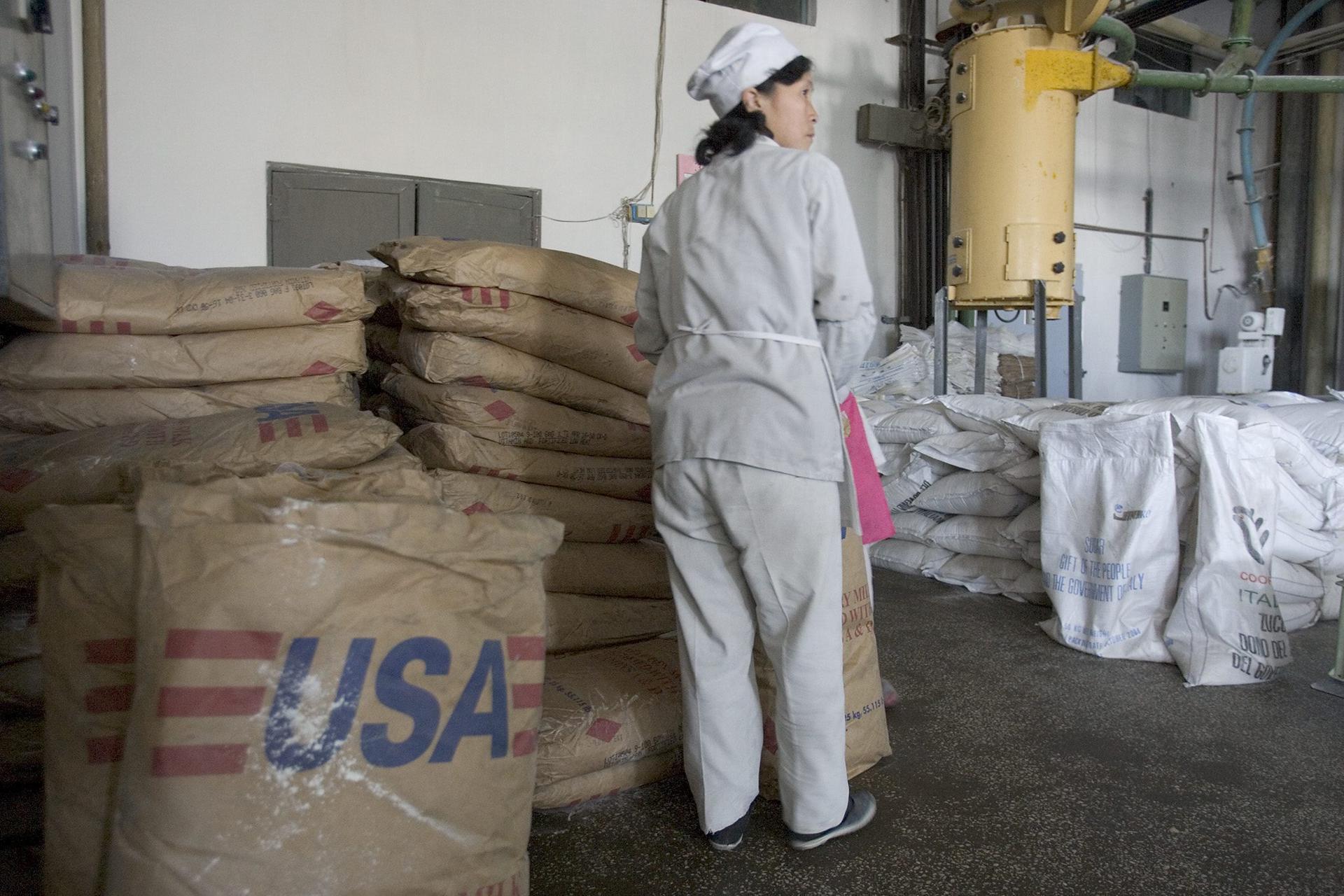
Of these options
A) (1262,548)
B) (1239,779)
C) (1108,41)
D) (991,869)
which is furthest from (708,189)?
(1108,41)

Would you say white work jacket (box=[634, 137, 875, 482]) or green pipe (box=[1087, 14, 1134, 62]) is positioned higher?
green pipe (box=[1087, 14, 1134, 62])

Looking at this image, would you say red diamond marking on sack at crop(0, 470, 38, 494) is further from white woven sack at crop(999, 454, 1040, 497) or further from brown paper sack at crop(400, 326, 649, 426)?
white woven sack at crop(999, 454, 1040, 497)

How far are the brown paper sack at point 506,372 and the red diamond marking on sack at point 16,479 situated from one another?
2.17 ft

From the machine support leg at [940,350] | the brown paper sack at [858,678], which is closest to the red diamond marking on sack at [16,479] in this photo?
the brown paper sack at [858,678]

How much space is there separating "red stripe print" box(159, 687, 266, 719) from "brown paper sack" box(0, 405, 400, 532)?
349mm

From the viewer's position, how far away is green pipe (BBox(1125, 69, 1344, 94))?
4285 millimetres

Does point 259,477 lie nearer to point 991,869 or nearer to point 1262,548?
point 991,869

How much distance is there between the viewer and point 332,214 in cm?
376

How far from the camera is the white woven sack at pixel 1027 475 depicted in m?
2.65

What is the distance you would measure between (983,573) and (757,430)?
1.97 m

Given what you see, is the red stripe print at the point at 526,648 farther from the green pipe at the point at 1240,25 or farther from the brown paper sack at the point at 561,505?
the green pipe at the point at 1240,25

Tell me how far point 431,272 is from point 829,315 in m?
0.80

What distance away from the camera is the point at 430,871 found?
3.07 ft

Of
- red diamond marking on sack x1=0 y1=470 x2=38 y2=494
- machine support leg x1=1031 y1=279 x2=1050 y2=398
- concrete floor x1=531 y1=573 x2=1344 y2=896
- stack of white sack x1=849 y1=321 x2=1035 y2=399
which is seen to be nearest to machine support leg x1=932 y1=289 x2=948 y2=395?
stack of white sack x1=849 y1=321 x2=1035 y2=399
